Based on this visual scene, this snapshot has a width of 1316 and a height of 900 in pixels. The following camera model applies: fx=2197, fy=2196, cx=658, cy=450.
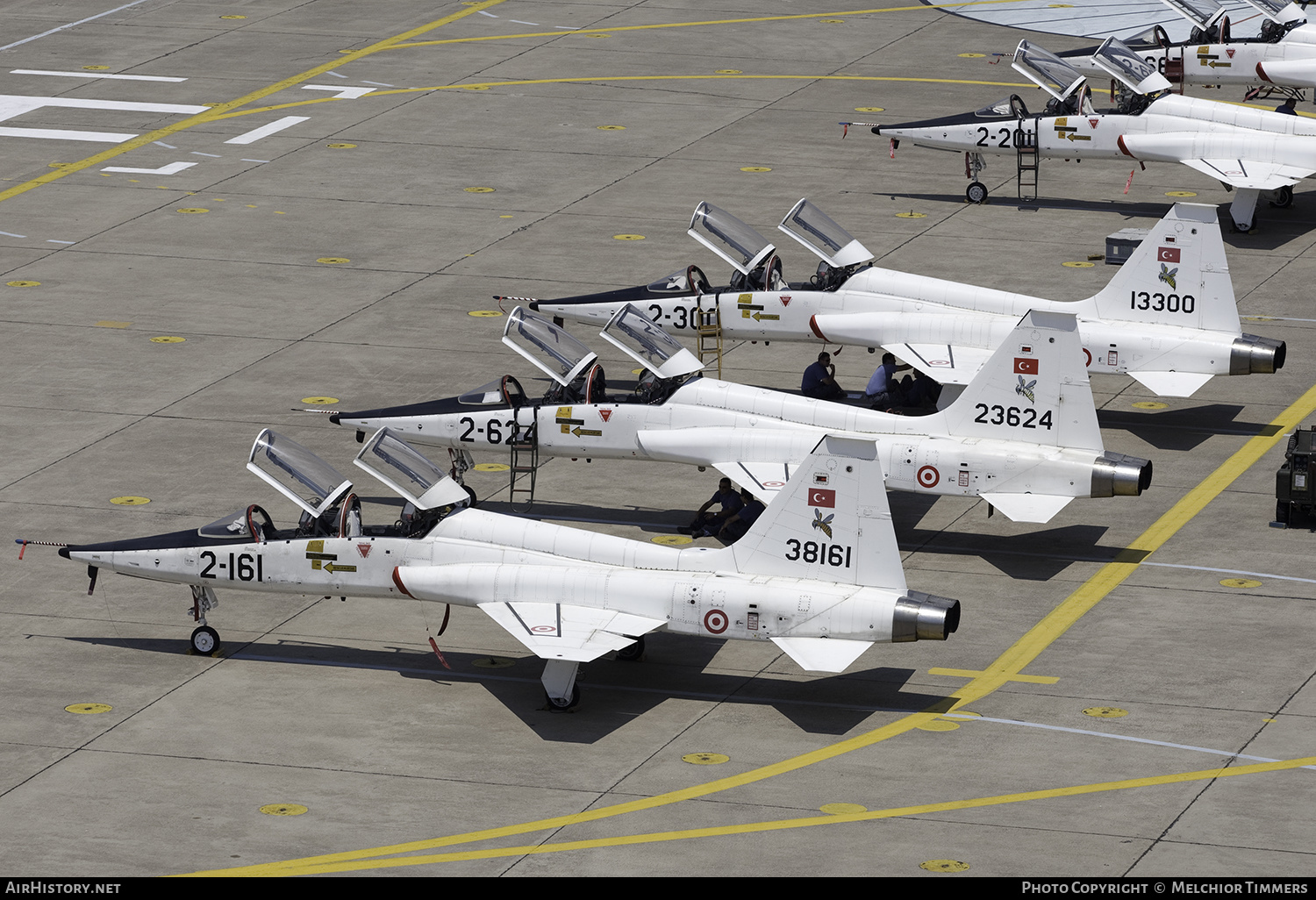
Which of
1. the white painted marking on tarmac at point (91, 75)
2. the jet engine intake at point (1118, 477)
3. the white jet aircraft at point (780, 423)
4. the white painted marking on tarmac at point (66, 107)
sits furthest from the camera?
the white painted marking on tarmac at point (91, 75)

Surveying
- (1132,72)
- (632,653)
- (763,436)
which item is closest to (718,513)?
(763,436)

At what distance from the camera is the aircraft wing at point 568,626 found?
27.0 metres

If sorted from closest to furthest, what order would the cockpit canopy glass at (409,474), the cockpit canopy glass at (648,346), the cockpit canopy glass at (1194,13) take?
the cockpit canopy glass at (409,474), the cockpit canopy glass at (648,346), the cockpit canopy glass at (1194,13)

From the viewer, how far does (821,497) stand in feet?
89.2

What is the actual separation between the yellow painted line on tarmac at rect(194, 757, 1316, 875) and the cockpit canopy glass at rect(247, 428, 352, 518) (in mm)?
6814

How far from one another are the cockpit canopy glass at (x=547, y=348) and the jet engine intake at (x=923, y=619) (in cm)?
951

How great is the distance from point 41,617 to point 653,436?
9.53 m

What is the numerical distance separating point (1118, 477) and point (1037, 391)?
5.85ft

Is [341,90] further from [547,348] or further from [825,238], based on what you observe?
[547,348]

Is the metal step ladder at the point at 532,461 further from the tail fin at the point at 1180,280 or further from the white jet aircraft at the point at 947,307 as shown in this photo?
the tail fin at the point at 1180,280

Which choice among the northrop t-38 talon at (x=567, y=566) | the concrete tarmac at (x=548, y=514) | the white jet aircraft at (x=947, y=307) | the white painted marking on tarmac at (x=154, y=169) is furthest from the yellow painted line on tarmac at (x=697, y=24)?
the northrop t-38 talon at (x=567, y=566)

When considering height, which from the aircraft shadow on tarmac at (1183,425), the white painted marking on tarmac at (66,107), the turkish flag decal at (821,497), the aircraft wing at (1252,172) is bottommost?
the aircraft shadow on tarmac at (1183,425)

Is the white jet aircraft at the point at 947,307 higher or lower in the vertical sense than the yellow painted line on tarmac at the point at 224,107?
higher

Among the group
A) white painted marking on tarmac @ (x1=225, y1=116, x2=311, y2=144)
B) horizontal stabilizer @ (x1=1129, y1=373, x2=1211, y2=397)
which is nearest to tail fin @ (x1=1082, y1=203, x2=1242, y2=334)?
horizontal stabilizer @ (x1=1129, y1=373, x2=1211, y2=397)
